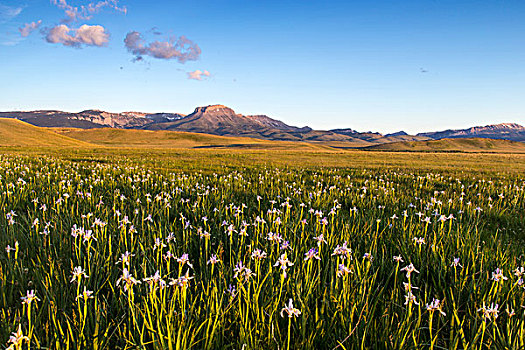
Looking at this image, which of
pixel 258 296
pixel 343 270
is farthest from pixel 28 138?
pixel 343 270

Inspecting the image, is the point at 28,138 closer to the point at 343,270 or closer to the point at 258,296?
the point at 258,296

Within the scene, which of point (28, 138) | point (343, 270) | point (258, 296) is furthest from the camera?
point (28, 138)

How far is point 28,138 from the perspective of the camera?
2911 inches

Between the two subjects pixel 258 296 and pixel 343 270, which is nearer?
pixel 343 270

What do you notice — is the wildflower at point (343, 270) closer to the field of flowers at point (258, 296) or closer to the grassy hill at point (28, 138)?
the field of flowers at point (258, 296)

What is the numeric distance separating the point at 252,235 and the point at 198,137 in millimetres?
185050

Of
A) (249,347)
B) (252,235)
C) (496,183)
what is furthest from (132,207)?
(496,183)

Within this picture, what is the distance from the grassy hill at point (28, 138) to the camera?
64438 millimetres

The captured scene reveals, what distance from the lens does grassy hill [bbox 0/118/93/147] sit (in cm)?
6444

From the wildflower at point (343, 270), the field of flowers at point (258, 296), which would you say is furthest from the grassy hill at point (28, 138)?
the wildflower at point (343, 270)

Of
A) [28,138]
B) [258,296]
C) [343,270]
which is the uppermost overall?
[28,138]

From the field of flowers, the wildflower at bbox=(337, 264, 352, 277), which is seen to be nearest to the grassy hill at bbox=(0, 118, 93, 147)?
the field of flowers

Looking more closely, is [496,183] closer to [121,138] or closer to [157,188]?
[157,188]

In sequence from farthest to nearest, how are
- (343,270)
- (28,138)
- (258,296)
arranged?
(28,138) < (258,296) < (343,270)
